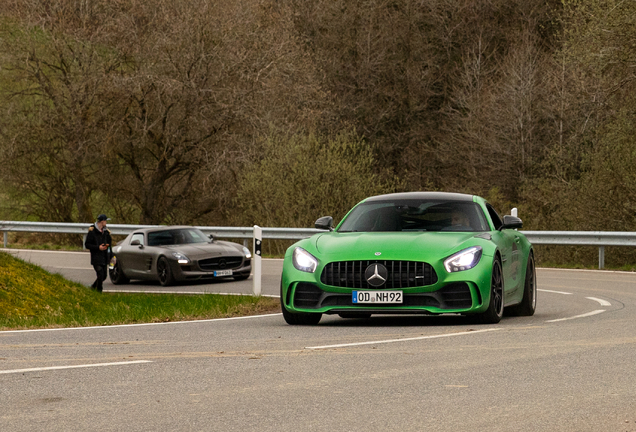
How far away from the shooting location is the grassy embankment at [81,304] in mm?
14156

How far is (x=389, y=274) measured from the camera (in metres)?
11.8

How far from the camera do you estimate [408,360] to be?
924 centimetres

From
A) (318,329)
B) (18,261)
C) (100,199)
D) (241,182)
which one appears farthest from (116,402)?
(100,199)

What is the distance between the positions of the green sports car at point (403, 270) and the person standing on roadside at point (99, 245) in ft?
26.0

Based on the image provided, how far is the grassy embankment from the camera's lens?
14.2 metres

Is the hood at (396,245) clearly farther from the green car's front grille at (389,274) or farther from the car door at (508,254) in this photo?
the car door at (508,254)

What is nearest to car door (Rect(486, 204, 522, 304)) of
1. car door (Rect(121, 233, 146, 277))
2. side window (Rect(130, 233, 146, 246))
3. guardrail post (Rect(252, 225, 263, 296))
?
guardrail post (Rect(252, 225, 263, 296))

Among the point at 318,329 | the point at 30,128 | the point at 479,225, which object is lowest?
the point at 318,329

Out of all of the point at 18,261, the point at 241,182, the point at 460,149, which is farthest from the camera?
the point at 460,149

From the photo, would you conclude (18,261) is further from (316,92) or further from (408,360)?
(316,92)

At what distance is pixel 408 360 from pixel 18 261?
10870 mm

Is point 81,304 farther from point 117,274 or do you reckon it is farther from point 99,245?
point 117,274

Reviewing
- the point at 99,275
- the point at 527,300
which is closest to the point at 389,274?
the point at 527,300

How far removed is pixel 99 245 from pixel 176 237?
378cm
